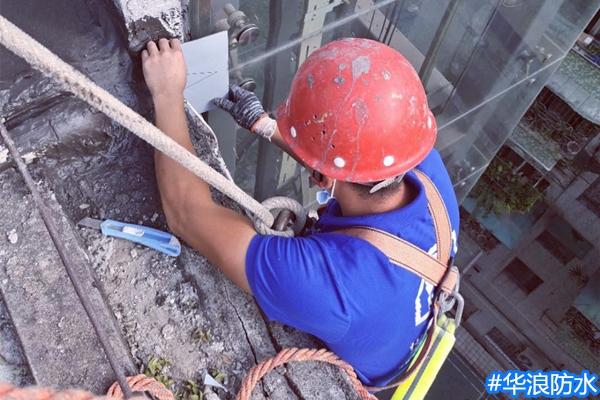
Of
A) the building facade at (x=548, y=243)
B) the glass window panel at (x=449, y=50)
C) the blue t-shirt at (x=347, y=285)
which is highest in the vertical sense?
the blue t-shirt at (x=347, y=285)

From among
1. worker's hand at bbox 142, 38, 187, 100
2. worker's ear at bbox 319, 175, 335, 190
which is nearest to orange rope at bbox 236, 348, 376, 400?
worker's ear at bbox 319, 175, 335, 190

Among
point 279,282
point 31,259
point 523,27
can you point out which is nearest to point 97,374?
point 31,259

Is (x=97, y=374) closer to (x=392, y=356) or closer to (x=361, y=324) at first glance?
(x=361, y=324)

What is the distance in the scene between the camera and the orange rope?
2.13m

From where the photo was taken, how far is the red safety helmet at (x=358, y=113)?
214 centimetres

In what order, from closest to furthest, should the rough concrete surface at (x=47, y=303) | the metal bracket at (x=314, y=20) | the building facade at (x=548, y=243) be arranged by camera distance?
the rough concrete surface at (x=47, y=303), the metal bracket at (x=314, y=20), the building facade at (x=548, y=243)

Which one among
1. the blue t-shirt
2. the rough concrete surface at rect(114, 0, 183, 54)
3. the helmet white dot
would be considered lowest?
the blue t-shirt

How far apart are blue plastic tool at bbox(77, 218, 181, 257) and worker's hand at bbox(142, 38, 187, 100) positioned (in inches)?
23.0

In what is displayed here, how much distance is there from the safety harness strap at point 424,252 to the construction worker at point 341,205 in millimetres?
37

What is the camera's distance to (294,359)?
87.8 inches

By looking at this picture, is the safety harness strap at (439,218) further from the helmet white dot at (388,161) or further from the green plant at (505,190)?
the green plant at (505,190)

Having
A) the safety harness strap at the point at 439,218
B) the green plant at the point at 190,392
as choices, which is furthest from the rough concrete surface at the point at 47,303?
the safety harness strap at the point at 439,218

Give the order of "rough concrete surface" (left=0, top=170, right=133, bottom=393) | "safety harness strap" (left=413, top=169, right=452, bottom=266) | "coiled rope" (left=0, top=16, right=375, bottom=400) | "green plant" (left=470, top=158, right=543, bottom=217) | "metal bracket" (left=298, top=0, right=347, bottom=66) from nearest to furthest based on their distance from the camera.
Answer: "coiled rope" (left=0, top=16, right=375, bottom=400) → "rough concrete surface" (left=0, top=170, right=133, bottom=393) → "safety harness strap" (left=413, top=169, right=452, bottom=266) → "metal bracket" (left=298, top=0, right=347, bottom=66) → "green plant" (left=470, top=158, right=543, bottom=217)

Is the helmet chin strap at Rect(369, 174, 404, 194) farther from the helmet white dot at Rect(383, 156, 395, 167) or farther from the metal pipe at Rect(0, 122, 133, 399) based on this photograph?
the metal pipe at Rect(0, 122, 133, 399)
